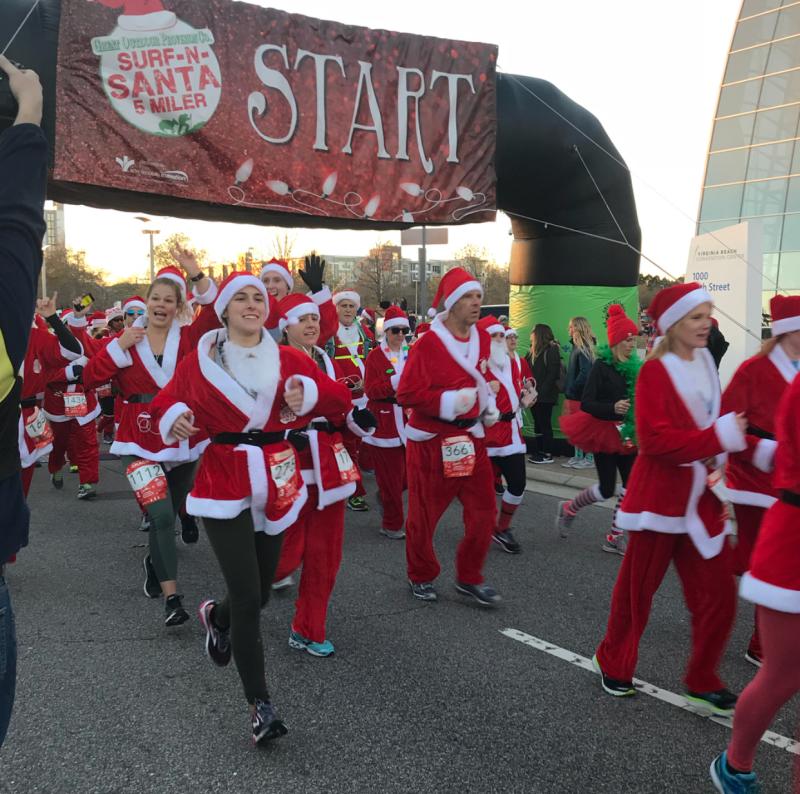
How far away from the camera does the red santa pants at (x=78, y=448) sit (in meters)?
8.12

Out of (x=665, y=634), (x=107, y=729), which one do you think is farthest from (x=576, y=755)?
(x=107, y=729)

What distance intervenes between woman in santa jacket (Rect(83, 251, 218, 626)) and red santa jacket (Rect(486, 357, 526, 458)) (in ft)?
7.21

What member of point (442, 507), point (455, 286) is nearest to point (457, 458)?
point (442, 507)

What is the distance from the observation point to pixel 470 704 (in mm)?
3428

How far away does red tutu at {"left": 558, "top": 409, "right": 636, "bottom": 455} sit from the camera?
18.8ft

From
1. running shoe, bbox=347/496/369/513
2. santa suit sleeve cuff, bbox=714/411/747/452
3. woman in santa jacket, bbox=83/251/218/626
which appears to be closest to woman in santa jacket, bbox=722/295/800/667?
santa suit sleeve cuff, bbox=714/411/747/452

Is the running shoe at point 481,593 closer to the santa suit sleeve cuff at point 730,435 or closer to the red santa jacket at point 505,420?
the red santa jacket at point 505,420

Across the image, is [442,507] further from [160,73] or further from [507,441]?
[160,73]

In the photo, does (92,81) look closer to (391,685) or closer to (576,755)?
(391,685)

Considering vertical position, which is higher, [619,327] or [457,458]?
[619,327]

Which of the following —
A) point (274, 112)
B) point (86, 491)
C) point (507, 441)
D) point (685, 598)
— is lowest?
point (86, 491)

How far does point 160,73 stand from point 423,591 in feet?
22.2

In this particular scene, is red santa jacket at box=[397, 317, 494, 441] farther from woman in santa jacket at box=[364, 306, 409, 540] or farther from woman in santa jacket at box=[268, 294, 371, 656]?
woman in santa jacket at box=[364, 306, 409, 540]

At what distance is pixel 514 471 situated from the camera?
6.03 m
